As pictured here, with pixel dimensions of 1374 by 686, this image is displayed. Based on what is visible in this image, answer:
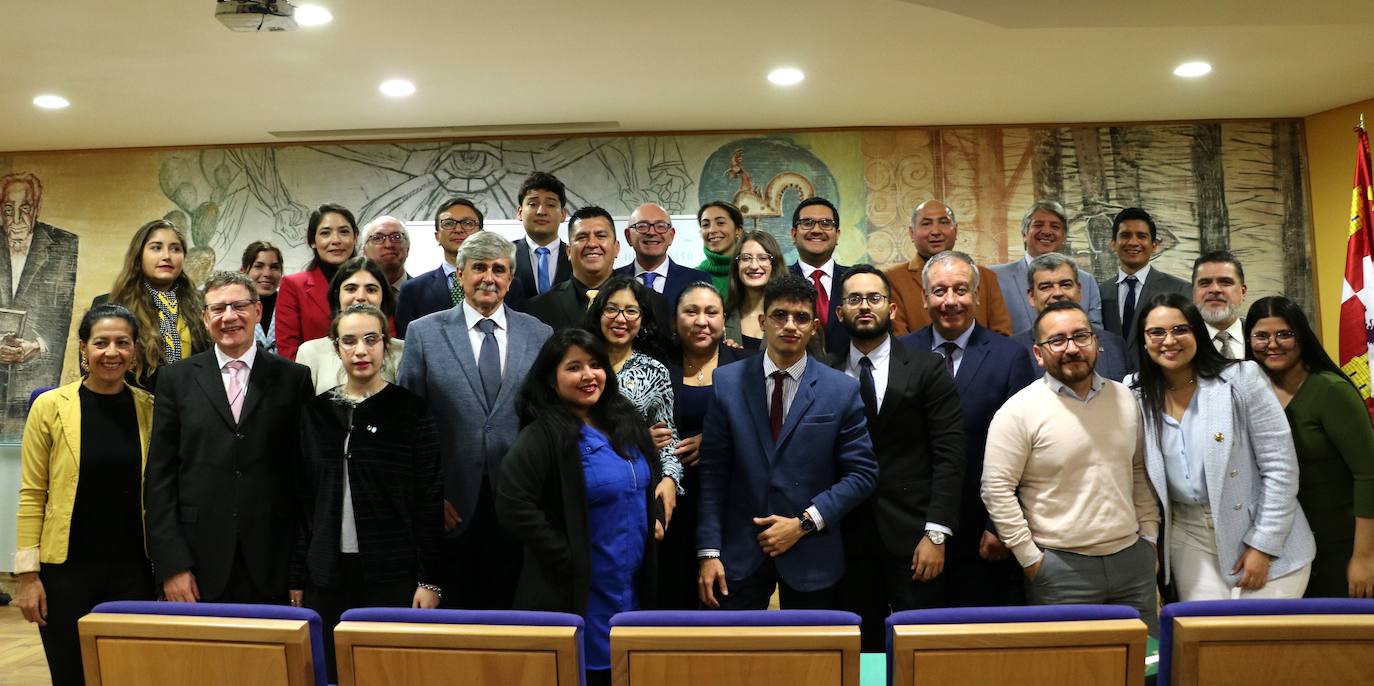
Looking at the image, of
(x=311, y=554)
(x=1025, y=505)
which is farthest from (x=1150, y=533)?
(x=311, y=554)

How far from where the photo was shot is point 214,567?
287 centimetres

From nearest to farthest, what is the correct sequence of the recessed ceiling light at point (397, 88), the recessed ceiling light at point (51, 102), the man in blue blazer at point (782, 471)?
1. the man in blue blazer at point (782, 471)
2. the recessed ceiling light at point (397, 88)
3. the recessed ceiling light at point (51, 102)

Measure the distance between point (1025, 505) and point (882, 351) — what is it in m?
0.61

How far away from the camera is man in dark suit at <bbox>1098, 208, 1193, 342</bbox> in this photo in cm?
445

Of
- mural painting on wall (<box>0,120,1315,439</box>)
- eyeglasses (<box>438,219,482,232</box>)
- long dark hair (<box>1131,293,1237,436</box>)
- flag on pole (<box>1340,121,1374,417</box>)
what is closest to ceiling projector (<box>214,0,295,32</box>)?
eyeglasses (<box>438,219,482,232</box>)

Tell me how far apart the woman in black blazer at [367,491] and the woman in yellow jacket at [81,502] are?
51 centimetres

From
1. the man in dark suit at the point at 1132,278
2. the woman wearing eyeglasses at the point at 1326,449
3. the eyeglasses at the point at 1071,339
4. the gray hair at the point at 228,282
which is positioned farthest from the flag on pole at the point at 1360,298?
the gray hair at the point at 228,282

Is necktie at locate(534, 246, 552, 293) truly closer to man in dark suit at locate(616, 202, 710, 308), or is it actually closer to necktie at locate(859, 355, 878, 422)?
man in dark suit at locate(616, 202, 710, 308)

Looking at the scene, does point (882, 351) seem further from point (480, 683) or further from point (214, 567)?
point (214, 567)

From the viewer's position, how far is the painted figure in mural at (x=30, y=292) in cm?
726

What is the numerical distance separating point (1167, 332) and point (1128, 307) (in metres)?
1.78

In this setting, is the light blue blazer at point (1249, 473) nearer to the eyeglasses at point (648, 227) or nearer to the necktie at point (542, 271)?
the eyeglasses at point (648, 227)

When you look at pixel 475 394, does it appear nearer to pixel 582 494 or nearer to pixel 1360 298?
pixel 582 494

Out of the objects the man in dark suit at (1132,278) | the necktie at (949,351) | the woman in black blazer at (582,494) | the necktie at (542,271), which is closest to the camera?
the woman in black blazer at (582,494)
